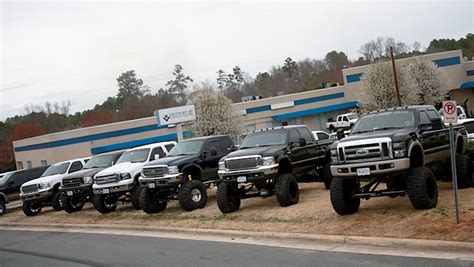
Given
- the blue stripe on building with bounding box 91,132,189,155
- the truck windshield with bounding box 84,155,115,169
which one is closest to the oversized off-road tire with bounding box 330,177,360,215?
the truck windshield with bounding box 84,155,115,169

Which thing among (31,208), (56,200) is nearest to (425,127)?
(56,200)

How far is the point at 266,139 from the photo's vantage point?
1498cm

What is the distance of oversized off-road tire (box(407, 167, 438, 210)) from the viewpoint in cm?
1030

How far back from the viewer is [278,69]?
137m

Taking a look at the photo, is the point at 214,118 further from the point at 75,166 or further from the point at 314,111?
the point at 75,166

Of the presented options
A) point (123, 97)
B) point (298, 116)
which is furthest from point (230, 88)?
point (298, 116)

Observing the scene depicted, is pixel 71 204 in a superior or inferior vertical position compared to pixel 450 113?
inferior

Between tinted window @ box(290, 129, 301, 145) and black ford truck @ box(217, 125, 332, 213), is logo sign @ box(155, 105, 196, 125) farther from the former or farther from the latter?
tinted window @ box(290, 129, 301, 145)

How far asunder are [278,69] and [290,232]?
12769 centimetres

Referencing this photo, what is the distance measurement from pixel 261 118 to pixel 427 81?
17.4 m

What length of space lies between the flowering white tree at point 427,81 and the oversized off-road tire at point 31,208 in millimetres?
36808

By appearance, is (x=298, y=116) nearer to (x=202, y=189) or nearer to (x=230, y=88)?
(x=202, y=189)

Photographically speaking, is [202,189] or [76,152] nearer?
[202,189]

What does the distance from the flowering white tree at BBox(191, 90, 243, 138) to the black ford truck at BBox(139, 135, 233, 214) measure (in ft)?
83.9
